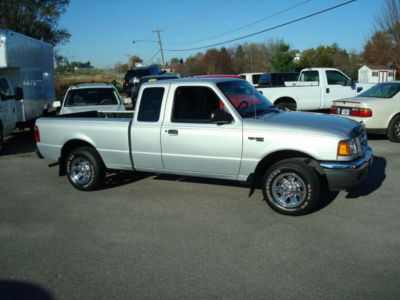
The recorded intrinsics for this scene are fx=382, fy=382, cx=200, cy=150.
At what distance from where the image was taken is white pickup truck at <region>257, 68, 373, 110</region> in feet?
45.7

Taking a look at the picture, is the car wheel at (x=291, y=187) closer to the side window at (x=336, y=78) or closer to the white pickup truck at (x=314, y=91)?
the white pickup truck at (x=314, y=91)

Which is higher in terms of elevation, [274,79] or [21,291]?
[274,79]

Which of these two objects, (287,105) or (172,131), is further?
(287,105)

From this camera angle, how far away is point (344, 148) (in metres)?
5.00

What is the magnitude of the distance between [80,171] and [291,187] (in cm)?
373

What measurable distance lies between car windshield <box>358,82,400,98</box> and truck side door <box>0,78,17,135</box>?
1021 cm

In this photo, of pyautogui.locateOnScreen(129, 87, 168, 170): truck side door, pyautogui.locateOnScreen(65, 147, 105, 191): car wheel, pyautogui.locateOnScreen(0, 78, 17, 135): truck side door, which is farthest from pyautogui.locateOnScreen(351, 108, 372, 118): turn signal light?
pyautogui.locateOnScreen(0, 78, 17, 135): truck side door

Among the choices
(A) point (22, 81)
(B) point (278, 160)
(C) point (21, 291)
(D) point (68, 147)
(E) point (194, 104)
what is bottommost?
(C) point (21, 291)

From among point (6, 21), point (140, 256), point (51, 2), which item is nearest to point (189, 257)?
point (140, 256)

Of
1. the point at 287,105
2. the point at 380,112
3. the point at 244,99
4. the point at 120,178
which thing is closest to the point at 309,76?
the point at 287,105

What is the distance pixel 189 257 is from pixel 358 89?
11349mm

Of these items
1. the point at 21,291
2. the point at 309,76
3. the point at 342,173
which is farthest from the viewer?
the point at 309,76

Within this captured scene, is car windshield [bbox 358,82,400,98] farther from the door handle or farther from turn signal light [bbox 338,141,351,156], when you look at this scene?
the door handle

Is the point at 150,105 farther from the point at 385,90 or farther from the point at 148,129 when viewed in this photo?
Result: the point at 385,90
